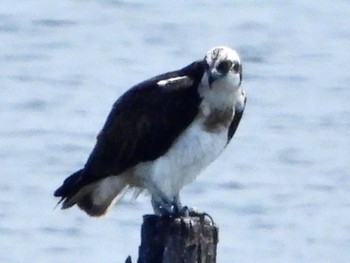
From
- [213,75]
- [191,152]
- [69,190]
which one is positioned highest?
[213,75]

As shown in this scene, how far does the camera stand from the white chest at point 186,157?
10469 millimetres

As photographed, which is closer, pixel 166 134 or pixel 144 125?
pixel 166 134

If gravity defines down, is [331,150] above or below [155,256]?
above

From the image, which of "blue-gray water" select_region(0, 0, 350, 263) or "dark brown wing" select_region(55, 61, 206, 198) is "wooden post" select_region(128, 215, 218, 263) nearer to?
"dark brown wing" select_region(55, 61, 206, 198)

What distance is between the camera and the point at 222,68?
1032cm

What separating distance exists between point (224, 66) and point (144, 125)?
64 cm

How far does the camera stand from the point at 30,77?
68.7 ft

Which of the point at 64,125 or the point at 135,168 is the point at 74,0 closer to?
the point at 64,125

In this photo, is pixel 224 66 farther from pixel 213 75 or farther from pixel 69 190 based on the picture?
pixel 69 190

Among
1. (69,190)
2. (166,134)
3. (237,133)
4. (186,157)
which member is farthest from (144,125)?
(237,133)

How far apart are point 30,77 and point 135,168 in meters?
10.3

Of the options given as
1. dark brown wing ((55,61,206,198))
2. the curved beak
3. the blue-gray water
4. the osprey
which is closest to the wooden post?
the osprey

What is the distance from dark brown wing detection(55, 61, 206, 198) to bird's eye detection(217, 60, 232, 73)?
176 millimetres

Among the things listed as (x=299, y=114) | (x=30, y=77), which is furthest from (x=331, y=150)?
(x=30, y=77)
